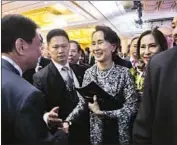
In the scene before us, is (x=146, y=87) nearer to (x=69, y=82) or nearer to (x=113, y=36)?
(x=113, y=36)

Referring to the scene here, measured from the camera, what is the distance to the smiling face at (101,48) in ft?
4.71

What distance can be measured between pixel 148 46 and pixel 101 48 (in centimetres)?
24

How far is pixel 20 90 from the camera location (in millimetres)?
908

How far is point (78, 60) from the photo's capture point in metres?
2.41

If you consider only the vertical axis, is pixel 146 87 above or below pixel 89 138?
above

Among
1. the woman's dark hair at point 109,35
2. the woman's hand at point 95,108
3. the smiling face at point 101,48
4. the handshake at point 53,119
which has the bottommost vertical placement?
the handshake at point 53,119

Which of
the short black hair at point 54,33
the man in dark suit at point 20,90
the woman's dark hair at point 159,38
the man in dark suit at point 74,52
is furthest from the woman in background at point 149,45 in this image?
the man in dark suit at point 74,52

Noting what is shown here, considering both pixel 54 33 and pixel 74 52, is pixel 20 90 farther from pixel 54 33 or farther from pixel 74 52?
pixel 74 52

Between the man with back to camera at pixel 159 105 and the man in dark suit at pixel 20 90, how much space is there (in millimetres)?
325

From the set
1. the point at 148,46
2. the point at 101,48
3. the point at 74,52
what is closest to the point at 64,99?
the point at 101,48

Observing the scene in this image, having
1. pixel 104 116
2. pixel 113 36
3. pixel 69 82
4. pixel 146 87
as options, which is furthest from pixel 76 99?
pixel 146 87

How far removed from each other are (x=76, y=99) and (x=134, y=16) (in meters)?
0.54

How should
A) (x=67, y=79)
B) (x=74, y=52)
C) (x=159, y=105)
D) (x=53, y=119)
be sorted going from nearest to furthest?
(x=159, y=105), (x=53, y=119), (x=67, y=79), (x=74, y=52)

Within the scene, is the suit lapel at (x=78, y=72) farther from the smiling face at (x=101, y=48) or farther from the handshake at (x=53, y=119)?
the handshake at (x=53, y=119)
